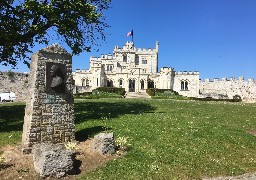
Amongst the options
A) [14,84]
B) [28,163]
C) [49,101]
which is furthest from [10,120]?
[14,84]

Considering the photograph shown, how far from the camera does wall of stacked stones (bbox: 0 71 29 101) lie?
1757 inches

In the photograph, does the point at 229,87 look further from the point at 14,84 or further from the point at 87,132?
the point at 87,132

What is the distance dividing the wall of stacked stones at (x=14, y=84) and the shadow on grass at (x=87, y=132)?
31.9 m

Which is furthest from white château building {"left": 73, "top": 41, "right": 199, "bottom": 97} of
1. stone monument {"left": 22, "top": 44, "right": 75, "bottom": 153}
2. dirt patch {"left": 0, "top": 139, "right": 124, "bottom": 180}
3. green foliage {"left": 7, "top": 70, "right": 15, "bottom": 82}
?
dirt patch {"left": 0, "top": 139, "right": 124, "bottom": 180}

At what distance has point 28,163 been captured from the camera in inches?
431

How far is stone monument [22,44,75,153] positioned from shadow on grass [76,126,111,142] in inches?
29.6

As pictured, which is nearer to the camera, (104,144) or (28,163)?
(28,163)

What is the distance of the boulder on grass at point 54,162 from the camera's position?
980 cm

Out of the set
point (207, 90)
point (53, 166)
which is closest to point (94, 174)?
point (53, 166)

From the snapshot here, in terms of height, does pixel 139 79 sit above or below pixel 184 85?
above

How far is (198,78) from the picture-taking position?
72.5m

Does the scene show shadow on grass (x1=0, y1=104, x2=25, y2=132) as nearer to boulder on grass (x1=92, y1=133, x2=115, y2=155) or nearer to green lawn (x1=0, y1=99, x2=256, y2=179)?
green lawn (x1=0, y1=99, x2=256, y2=179)

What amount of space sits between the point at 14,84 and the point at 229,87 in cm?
4888

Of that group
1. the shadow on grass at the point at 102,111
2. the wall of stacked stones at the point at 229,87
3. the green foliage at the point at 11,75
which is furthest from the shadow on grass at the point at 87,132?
the wall of stacked stones at the point at 229,87
